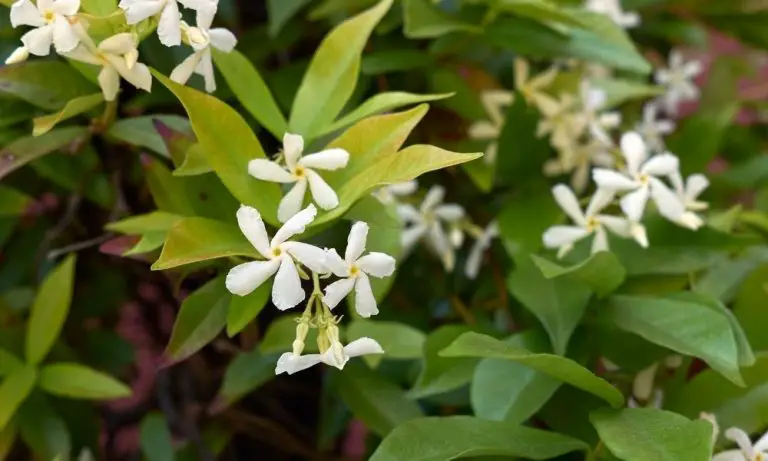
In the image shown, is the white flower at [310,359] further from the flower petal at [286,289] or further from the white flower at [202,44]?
the white flower at [202,44]

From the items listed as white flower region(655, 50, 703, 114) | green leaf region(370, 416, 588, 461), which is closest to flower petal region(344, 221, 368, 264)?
green leaf region(370, 416, 588, 461)

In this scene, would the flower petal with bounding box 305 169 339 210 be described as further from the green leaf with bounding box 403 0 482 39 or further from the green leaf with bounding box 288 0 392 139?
the green leaf with bounding box 403 0 482 39

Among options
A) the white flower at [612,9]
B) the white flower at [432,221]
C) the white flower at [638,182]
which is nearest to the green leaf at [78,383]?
the white flower at [432,221]

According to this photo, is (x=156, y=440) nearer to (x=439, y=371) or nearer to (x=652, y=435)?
(x=439, y=371)

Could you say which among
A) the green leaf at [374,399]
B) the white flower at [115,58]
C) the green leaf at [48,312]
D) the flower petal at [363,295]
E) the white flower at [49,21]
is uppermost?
the white flower at [49,21]

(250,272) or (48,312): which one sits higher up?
(250,272)

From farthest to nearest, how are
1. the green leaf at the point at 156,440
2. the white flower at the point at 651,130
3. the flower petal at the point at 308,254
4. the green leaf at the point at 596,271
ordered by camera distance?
the white flower at the point at 651,130 → the green leaf at the point at 156,440 → the green leaf at the point at 596,271 → the flower petal at the point at 308,254

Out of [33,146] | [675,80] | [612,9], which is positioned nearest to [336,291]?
[33,146]
